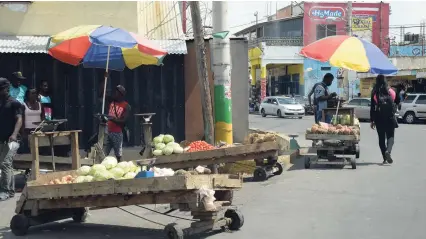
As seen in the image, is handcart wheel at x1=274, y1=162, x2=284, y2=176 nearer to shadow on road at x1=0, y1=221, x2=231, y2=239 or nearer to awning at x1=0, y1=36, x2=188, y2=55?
awning at x1=0, y1=36, x2=188, y2=55

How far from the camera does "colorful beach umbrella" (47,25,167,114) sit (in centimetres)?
938

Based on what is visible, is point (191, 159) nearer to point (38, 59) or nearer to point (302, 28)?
point (38, 59)

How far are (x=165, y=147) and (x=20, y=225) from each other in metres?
3.62

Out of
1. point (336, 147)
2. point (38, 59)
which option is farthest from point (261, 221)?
point (38, 59)

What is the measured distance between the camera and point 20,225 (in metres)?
6.54

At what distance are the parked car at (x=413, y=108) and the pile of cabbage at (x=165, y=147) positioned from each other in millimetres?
23552

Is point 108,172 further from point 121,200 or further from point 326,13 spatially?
point 326,13

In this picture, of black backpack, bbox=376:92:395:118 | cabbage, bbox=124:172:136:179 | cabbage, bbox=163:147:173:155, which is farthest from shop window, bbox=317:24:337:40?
cabbage, bbox=124:172:136:179

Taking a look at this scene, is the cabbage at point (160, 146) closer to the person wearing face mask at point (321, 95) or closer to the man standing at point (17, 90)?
the man standing at point (17, 90)

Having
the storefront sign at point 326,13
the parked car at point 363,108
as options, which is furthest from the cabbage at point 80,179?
the storefront sign at point 326,13

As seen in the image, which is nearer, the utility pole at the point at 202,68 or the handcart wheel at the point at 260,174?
the handcart wheel at the point at 260,174

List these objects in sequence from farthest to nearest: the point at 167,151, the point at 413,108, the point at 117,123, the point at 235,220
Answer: the point at 413,108, the point at 117,123, the point at 167,151, the point at 235,220

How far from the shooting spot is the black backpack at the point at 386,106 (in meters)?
12.1

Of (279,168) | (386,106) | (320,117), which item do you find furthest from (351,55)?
(279,168)
